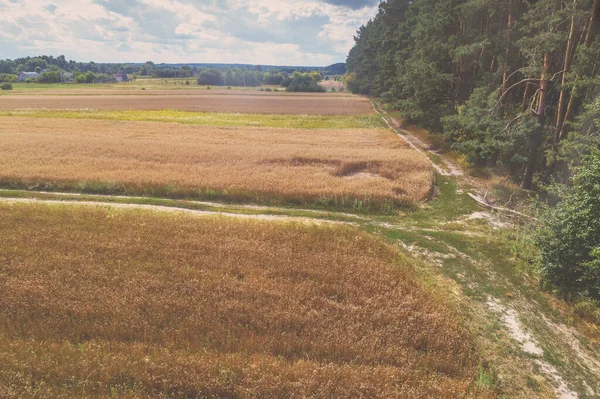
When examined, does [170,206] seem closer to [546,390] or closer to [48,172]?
[48,172]

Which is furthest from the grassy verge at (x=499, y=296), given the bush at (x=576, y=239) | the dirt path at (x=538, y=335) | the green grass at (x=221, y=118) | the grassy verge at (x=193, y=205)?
the green grass at (x=221, y=118)

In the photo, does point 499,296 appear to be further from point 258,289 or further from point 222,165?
point 222,165

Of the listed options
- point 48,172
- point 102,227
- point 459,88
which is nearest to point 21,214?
point 102,227

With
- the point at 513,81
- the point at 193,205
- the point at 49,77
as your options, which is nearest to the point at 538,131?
the point at 513,81

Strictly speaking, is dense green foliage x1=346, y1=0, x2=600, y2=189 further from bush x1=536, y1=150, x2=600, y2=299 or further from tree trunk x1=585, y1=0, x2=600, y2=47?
bush x1=536, y1=150, x2=600, y2=299

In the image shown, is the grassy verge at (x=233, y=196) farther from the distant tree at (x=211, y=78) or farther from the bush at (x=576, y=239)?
the distant tree at (x=211, y=78)

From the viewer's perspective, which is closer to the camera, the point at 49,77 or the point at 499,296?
the point at 499,296
